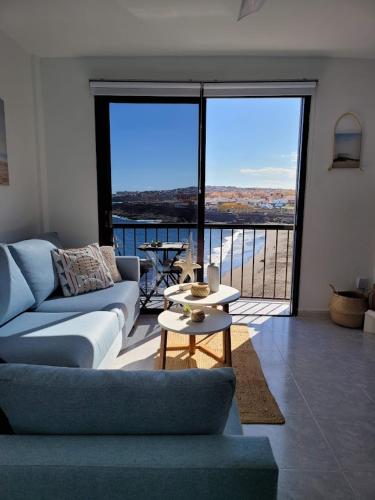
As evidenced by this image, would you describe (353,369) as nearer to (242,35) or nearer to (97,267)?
(97,267)

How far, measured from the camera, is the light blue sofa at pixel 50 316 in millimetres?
1814

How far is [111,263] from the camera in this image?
3.23m

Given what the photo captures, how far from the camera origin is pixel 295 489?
1.51 m

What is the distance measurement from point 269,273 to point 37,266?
3053mm

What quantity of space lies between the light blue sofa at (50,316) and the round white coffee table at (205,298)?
40cm

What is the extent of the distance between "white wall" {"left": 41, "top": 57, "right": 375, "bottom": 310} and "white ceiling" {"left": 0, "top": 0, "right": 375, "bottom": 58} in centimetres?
13

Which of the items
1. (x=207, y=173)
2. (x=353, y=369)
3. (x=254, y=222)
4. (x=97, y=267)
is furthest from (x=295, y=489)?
(x=254, y=222)

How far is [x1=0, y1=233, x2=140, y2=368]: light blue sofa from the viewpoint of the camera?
1.81 m

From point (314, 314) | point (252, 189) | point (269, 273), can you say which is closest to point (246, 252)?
point (269, 273)

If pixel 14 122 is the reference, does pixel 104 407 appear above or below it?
below

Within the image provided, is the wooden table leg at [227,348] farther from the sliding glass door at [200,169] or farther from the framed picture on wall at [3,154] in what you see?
the framed picture on wall at [3,154]

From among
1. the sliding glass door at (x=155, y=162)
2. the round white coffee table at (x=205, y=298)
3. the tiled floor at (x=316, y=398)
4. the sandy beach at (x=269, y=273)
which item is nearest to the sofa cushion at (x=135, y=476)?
the tiled floor at (x=316, y=398)

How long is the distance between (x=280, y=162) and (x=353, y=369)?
2401mm

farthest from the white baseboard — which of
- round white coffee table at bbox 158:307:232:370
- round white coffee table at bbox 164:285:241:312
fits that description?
round white coffee table at bbox 158:307:232:370
